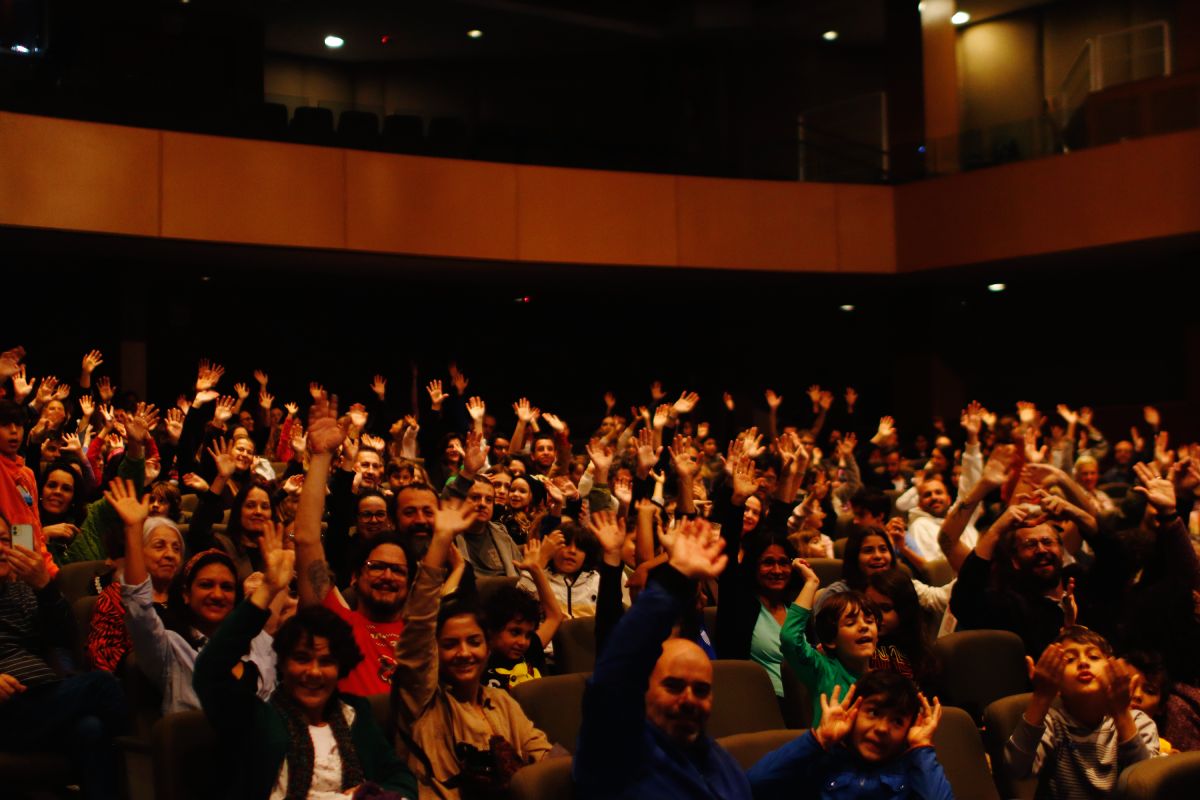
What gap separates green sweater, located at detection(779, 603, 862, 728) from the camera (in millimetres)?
3029

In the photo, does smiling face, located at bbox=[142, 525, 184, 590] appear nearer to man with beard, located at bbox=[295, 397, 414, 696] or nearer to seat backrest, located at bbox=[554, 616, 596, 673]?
man with beard, located at bbox=[295, 397, 414, 696]

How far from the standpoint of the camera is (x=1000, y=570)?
390cm

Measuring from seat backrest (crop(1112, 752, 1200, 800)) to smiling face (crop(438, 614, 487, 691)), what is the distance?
1.30 metres

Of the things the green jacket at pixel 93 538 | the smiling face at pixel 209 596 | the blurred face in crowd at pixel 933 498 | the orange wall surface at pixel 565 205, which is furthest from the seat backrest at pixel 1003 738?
the orange wall surface at pixel 565 205

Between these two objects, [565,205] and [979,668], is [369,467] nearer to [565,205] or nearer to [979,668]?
[979,668]

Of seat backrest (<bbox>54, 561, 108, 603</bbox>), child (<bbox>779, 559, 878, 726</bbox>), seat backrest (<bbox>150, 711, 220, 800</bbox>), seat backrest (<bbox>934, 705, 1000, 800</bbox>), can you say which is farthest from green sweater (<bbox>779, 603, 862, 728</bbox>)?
seat backrest (<bbox>54, 561, 108, 603</bbox>)

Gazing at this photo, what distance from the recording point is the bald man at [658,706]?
2.03m

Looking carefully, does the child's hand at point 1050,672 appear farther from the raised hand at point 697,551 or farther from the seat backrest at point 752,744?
the raised hand at point 697,551

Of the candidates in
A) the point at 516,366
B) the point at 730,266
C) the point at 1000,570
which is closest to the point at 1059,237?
the point at 730,266

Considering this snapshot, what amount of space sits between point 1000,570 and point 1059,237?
6.77m

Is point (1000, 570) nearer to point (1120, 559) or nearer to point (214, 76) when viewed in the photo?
point (1120, 559)

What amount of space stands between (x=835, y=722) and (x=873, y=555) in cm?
142

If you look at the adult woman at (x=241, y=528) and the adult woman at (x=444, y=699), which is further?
the adult woman at (x=241, y=528)

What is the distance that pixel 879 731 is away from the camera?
2.40m
